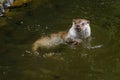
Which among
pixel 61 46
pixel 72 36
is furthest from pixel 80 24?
pixel 61 46

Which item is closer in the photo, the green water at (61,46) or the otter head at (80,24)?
the green water at (61,46)

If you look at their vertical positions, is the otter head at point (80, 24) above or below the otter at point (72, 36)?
above

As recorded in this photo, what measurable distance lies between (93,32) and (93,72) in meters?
2.97

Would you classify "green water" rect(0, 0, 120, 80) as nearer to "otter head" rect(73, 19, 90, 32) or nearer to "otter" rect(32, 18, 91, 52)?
"otter" rect(32, 18, 91, 52)

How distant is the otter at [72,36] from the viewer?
539 inches

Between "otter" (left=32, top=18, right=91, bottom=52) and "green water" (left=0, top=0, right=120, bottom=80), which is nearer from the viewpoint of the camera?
"green water" (left=0, top=0, right=120, bottom=80)

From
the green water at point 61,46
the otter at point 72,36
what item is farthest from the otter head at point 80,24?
the green water at point 61,46

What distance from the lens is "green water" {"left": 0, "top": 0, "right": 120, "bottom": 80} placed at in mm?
11852

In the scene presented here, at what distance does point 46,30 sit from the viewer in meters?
14.7

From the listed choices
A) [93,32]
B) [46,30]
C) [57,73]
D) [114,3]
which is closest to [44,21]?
[46,30]

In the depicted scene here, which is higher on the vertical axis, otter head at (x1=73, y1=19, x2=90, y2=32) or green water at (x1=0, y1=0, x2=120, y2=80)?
otter head at (x1=73, y1=19, x2=90, y2=32)

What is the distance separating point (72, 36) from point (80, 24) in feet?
1.55

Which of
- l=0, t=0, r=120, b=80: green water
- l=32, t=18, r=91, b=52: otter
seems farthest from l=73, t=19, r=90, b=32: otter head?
l=0, t=0, r=120, b=80: green water

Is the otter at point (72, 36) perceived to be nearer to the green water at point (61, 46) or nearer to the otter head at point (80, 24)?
the otter head at point (80, 24)
